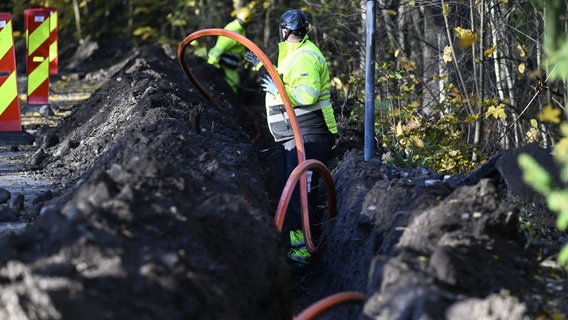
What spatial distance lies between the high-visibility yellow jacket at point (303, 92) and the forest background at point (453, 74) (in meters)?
0.66

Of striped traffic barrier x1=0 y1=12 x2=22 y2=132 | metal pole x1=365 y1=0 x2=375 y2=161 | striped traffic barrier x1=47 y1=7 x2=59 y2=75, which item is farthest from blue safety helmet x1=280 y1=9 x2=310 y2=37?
striped traffic barrier x1=47 y1=7 x2=59 y2=75

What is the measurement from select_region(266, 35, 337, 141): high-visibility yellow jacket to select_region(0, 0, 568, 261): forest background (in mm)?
664

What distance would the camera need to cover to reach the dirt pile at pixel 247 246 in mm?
4125

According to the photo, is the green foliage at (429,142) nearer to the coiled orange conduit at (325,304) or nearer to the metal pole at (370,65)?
the metal pole at (370,65)

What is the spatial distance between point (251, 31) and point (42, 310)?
14839 millimetres

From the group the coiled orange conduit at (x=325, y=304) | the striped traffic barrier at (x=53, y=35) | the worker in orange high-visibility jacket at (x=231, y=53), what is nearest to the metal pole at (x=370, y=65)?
the coiled orange conduit at (x=325, y=304)

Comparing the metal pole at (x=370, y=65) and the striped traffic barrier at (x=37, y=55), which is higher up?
the metal pole at (x=370, y=65)

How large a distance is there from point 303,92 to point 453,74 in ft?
10.2

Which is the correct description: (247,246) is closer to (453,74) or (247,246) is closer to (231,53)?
(453,74)

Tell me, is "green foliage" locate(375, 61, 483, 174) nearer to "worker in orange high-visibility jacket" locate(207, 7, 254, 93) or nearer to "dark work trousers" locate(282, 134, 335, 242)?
"dark work trousers" locate(282, 134, 335, 242)

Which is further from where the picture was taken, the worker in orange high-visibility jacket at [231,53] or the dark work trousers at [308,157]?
the worker in orange high-visibility jacket at [231,53]

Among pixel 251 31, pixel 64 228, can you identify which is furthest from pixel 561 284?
pixel 251 31

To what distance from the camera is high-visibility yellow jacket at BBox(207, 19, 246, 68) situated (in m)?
13.8

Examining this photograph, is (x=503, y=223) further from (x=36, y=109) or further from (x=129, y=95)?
(x=36, y=109)
